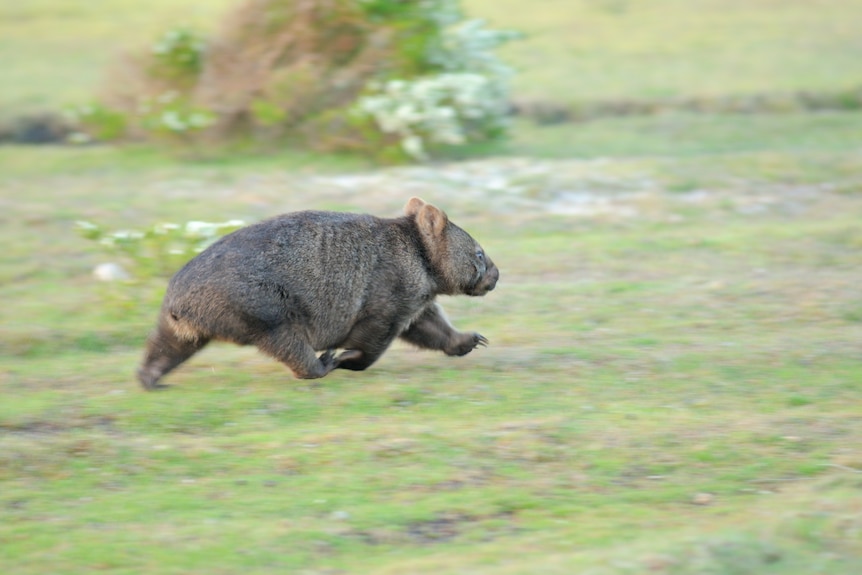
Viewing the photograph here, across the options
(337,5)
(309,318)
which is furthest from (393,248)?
(337,5)

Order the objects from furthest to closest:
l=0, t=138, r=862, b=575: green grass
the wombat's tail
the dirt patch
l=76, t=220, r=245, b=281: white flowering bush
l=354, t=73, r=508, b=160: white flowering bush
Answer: l=354, t=73, r=508, b=160: white flowering bush
l=76, t=220, r=245, b=281: white flowering bush
the wombat's tail
the dirt patch
l=0, t=138, r=862, b=575: green grass

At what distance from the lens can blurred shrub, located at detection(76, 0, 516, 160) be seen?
15766 millimetres

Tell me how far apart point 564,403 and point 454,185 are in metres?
7.24

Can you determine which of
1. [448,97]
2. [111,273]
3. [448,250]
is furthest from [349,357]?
[448,97]

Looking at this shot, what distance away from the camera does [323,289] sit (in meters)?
7.97

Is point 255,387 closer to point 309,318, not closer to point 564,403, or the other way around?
point 309,318

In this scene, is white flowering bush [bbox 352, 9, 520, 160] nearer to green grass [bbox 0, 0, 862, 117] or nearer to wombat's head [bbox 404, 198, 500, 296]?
green grass [bbox 0, 0, 862, 117]

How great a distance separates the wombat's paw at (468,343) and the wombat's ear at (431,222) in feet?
2.50

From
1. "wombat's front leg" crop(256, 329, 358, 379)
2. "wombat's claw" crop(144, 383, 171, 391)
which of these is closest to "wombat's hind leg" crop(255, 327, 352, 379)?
"wombat's front leg" crop(256, 329, 358, 379)

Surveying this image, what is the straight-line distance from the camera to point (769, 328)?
31.0 feet

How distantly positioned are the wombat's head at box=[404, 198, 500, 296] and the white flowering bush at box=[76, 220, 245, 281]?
6.13 ft

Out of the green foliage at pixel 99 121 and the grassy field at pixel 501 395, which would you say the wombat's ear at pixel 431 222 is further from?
the green foliage at pixel 99 121

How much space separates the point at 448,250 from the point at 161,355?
220 centimetres

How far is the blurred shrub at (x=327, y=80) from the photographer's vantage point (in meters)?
15.8
